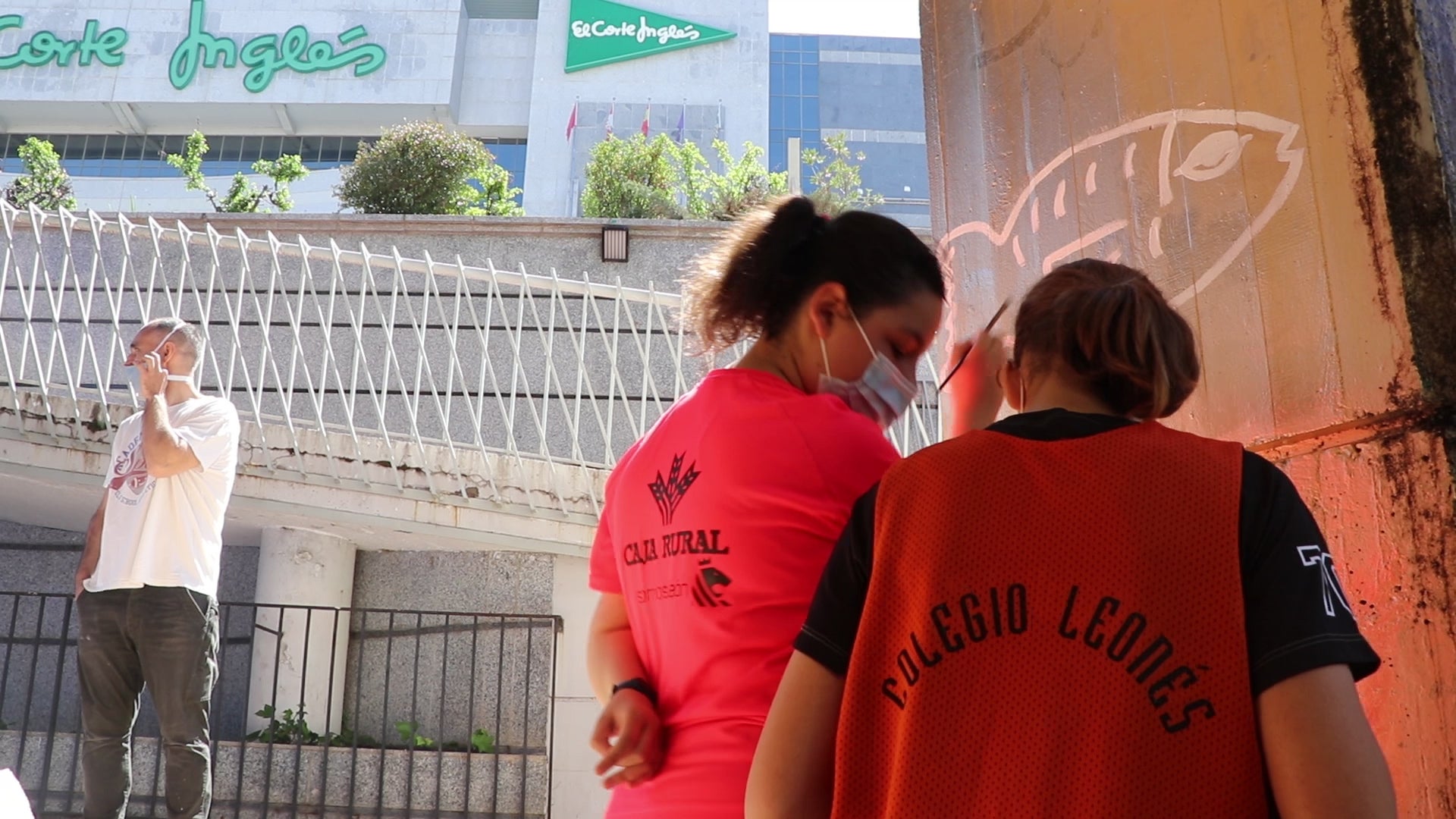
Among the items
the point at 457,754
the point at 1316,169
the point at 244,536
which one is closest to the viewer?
the point at 1316,169

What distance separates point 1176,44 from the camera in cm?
208

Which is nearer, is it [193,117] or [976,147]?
[976,147]

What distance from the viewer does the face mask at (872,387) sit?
1.82 metres

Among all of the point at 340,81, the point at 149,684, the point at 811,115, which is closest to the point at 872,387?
the point at 149,684

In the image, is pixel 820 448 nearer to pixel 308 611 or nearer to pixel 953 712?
pixel 953 712

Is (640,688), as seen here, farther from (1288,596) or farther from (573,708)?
(573,708)

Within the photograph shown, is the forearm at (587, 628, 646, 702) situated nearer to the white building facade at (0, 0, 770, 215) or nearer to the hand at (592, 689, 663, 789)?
the hand at (592, 689, 663, 789)

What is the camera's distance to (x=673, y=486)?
5.78 ft

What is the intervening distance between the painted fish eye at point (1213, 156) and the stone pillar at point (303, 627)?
226 inches

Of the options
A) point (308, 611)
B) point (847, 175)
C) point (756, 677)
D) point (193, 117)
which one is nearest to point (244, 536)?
point (308, 611)

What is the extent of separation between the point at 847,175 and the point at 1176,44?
38.3ft

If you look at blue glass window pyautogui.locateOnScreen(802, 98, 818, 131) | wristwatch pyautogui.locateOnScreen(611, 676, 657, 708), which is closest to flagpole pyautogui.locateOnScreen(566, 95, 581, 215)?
blue glass window pyautogui.locateOnScreen(802, 98, 818, 131)

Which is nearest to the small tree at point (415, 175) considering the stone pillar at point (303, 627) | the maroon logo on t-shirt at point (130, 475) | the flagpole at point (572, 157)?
the stone pillar at point (303, 627)

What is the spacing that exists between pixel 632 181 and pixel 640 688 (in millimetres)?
9865
